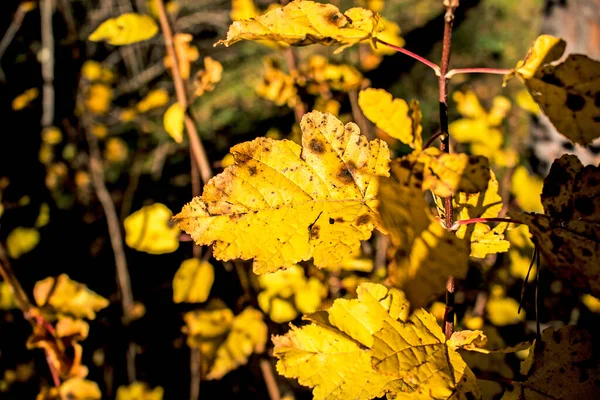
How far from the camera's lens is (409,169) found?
23.6 inches

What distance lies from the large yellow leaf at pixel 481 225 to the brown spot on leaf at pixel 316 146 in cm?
29

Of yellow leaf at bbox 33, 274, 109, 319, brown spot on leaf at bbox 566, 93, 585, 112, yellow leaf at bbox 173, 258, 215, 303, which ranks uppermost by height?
brown spot on leaf at bbox 566, 93, 585, 112

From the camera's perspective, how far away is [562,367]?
778 mm

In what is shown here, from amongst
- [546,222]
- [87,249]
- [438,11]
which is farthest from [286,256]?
[438,11]

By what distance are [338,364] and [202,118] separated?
5385 mm

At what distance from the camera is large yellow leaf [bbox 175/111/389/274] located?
0.73 m

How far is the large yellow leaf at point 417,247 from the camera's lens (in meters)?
0.50

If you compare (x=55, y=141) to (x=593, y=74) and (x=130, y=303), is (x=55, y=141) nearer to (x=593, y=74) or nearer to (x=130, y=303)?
(x=130, y=303)

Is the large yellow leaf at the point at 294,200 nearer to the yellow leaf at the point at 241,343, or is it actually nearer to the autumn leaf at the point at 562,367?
the autumn leaf at the point at 562,367

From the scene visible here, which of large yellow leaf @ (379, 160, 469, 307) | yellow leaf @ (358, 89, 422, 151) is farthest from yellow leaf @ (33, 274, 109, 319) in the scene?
large yellow leaf @ (379, 160, 469, 307)

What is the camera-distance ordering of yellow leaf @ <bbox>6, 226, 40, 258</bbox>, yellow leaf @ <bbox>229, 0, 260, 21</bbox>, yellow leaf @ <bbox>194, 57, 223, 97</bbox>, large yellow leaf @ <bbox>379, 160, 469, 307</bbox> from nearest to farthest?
large yellow leaf @ <bbox>379, 160, 469, 307</bbox> < yellow leaf @ <bbox>194, 57, 223, 97</bbox> < yellow leaf @ <bbox>229, 0, 260, 21</bbox> < yellow leaf @ <bbox>6, 226, 40, 258</bbox>

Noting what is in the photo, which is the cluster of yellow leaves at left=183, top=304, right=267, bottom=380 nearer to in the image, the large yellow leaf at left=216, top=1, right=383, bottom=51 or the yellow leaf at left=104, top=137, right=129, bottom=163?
the large yellow leaf at left=216, top=1, right=383, bottom=51

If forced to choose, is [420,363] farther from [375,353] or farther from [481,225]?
[481,225]

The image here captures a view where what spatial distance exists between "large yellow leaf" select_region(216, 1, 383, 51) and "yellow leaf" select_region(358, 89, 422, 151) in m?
0.18
